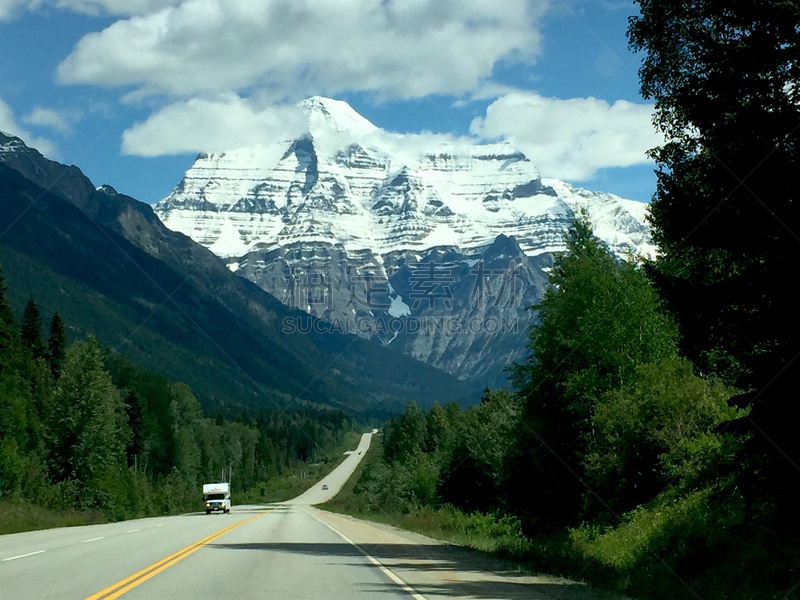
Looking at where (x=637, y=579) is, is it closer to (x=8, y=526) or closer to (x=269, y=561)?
(x=269, y=561)

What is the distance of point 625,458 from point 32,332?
268ft

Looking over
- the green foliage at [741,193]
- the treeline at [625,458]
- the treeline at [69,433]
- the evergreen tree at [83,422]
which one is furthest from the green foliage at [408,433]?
the green foliage at [741,193]

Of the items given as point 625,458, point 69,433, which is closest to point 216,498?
point 69,433

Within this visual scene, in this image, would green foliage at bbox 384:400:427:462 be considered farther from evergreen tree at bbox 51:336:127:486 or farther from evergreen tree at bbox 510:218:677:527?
evergreen tree at bbox 510:218:677:527

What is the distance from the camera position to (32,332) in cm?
9844

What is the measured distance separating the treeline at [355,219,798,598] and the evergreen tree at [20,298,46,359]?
59823mm

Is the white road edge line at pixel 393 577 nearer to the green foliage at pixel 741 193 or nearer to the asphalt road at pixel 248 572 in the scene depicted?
the asphalt road at pixel 248 572

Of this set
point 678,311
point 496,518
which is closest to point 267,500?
point 496,518

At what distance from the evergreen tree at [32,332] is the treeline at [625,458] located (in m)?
59.8

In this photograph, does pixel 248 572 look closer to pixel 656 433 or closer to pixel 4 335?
pixel 656 433

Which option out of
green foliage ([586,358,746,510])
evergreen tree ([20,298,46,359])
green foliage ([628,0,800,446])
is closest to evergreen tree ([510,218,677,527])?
green foliage ([586,358,746,510])

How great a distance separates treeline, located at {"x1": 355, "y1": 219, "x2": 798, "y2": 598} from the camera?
18422 millimetres

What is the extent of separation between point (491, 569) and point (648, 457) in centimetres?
978

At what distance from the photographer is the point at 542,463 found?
40.0 metres
